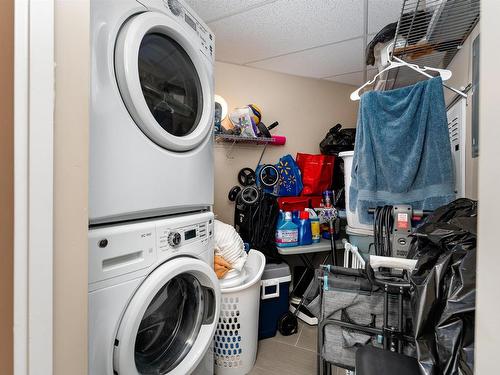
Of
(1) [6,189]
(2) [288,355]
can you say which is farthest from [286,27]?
(2) [288,355]

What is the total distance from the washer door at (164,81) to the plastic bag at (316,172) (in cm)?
139

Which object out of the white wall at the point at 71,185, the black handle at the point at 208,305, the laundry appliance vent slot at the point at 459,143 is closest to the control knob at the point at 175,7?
the white wall at the point at 71,185

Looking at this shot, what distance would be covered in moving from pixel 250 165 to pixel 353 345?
5.31 feet

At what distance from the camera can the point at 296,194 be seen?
2178 millimetres

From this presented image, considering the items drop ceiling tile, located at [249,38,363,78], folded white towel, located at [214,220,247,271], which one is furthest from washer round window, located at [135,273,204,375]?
drop ceiling tile, located at [249,38,363,78]

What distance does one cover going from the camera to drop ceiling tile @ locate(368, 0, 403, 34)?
1.40 meters

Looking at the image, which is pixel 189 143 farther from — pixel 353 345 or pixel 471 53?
pixel 471 53

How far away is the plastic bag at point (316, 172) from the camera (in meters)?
2.20

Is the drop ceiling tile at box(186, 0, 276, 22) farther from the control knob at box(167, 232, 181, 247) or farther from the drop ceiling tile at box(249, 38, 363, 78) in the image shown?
A: the control knob at box(167, 232, 181, 247)

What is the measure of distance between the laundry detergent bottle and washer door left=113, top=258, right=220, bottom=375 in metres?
0.88

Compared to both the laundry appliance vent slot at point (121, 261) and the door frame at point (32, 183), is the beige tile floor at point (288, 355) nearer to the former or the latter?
the laundry appliance vent slot at point (121, 261)

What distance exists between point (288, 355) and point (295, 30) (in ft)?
7.36

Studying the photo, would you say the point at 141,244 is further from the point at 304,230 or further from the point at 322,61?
the point at 322,61

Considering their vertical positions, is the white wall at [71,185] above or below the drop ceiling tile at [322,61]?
below
